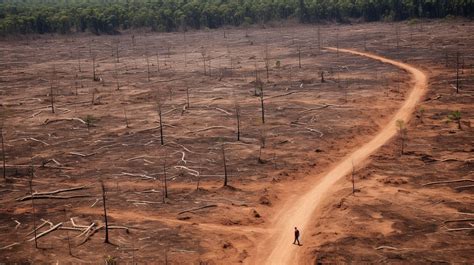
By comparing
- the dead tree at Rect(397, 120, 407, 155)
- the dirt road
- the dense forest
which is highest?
the dense forest

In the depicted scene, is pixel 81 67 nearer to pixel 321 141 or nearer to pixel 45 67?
pixel 45 67

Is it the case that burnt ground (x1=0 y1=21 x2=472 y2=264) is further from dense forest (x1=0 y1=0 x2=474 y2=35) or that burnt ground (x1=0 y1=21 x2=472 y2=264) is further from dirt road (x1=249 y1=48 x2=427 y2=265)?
dense forest (x1=0 y1=0 x2=474 y2=35)

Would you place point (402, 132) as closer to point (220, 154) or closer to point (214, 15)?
point (220, 154)

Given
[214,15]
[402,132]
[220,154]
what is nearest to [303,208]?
[220,154]

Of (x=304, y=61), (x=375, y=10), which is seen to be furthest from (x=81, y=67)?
(x=375, y=10)

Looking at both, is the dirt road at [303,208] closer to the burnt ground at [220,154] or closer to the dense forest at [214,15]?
the burnt ground at [220,154]

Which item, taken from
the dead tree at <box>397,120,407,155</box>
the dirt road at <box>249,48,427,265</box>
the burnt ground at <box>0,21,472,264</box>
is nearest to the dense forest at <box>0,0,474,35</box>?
the burnt ground at <box>0,21,472,264</box>
